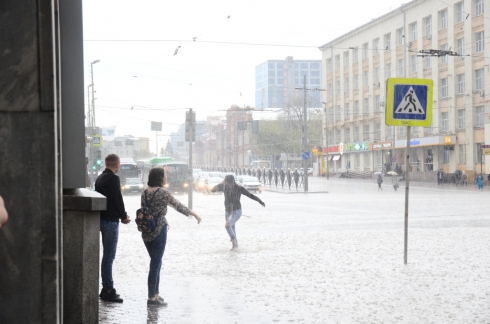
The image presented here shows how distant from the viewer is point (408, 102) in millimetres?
12289

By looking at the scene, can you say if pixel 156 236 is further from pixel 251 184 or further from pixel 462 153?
pixel 462 153

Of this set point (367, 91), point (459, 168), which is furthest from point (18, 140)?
point (367, 91)

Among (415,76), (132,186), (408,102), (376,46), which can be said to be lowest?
(132,186)

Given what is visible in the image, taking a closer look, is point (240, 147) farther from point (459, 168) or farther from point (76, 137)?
point (76, 137)

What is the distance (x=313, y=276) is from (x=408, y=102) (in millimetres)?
3413

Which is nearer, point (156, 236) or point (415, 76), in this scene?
point (156, 236)

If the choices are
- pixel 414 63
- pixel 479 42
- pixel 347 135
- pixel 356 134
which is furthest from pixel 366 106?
pixel 479 42

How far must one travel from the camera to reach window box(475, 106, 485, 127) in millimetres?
58812

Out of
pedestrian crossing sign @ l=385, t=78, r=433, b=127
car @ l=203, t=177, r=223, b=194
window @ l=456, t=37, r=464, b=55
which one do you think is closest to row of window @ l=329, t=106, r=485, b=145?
window @ l=456, t=37, r=464, b=55

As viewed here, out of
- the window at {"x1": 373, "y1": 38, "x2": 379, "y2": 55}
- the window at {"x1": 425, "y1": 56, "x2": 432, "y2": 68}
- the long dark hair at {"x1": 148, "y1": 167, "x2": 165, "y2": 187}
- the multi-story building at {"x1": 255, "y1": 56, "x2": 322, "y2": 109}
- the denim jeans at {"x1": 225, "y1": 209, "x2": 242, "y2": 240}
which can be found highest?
the multi-story building at {"x1": 255, "y1": 56, "x2": 322, "y2": 109}

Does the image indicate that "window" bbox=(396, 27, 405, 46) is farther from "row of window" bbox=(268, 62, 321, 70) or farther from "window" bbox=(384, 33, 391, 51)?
"row of window" bbox=(268, 62, 321, 70)

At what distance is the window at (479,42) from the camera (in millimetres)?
56906

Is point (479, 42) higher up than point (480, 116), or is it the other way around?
point (479, 42)

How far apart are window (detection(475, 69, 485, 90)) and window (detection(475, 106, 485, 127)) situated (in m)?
1.58
